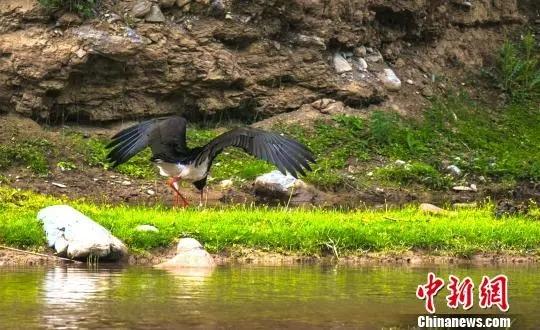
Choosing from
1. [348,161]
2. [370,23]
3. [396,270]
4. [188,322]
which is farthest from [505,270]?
[370,23]

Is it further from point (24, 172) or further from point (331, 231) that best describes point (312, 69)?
point (331, 231)

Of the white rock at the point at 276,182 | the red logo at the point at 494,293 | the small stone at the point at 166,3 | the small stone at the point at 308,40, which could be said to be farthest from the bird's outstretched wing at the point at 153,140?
the small stone at the point at 308,40

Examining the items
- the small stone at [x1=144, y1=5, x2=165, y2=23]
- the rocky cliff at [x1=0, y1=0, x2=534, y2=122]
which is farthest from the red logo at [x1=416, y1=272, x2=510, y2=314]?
the small stone at [x1=144, y1=5, x2=165, y2=23]

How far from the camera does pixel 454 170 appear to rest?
18828mm

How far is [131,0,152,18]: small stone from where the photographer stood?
19.2m

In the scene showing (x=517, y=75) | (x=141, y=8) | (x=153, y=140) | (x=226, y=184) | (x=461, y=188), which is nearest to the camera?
(x=153, y=140)

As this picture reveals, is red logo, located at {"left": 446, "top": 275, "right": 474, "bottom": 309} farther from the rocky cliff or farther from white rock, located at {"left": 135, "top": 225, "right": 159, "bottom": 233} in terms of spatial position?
the rocky cliff

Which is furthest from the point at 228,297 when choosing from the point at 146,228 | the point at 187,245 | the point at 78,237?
the point at 146,228

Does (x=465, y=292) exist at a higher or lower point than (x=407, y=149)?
lower

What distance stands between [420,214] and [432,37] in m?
10.6

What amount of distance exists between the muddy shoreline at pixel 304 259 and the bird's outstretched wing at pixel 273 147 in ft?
2.92

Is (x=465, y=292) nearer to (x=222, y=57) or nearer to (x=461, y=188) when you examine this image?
(x=461, y=188)

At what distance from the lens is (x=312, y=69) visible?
68.1ft

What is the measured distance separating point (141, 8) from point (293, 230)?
A: 29.5 feet
